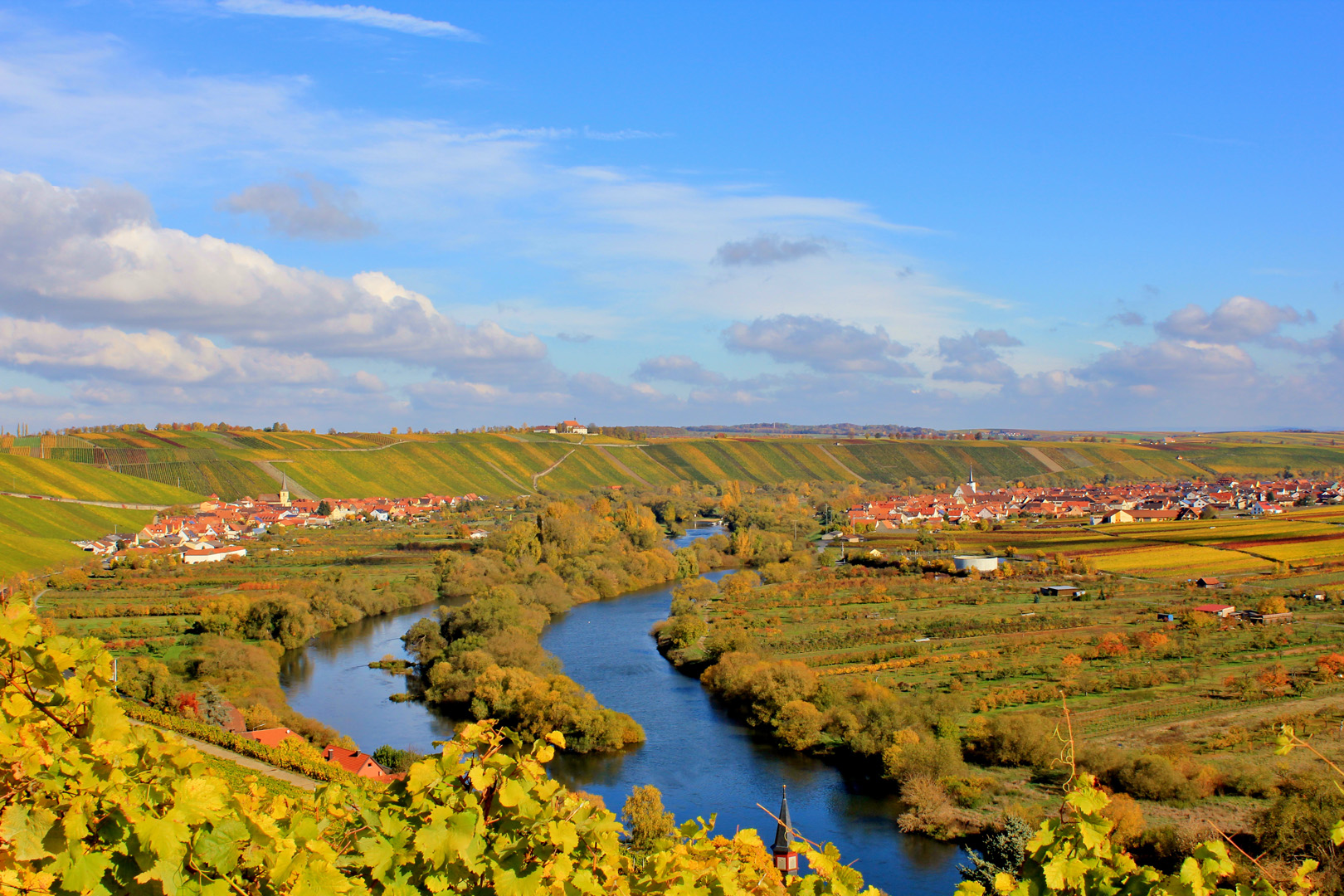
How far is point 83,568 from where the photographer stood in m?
48.2

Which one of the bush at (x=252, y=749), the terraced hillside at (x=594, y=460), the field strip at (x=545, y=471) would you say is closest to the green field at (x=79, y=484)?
the terraced hillside at (x=594, y=460)

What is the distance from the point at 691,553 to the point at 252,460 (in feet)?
179

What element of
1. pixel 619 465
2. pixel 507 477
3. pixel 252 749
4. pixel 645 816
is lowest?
pixel 645 816

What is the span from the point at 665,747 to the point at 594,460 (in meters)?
84.2

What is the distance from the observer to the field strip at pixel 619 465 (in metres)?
102

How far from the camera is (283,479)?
285ft

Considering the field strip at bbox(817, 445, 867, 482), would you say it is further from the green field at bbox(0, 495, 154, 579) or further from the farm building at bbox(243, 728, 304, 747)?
the farm building at bbox(243, 728, 304, 747)

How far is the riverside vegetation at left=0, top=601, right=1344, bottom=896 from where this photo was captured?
11.0ft

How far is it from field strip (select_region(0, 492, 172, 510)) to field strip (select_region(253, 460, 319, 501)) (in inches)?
542

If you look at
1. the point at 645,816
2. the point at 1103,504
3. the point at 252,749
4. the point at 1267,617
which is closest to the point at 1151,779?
the point at 645,816

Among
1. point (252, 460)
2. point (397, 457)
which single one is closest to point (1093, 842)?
point (252, 460)

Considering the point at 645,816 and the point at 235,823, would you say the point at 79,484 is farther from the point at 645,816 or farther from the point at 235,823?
the point at 235,823

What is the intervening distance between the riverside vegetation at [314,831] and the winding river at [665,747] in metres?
9.42

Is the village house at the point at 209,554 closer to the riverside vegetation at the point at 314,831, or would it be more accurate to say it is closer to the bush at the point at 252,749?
the bush at the point at 252,749
